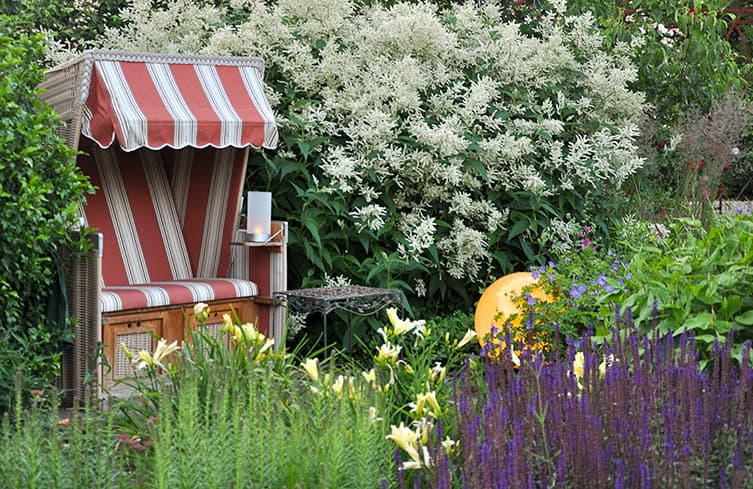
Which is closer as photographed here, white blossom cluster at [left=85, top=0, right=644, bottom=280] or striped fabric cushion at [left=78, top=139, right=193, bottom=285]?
striped fabric cushion at [left=78, top=139, right=193, bottom=285]

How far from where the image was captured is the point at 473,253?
6246mm

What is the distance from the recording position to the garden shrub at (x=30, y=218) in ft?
14.2

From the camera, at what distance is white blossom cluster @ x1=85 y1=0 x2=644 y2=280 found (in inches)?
243

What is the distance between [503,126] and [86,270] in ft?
10.1

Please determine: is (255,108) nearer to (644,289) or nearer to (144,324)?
(144,324)

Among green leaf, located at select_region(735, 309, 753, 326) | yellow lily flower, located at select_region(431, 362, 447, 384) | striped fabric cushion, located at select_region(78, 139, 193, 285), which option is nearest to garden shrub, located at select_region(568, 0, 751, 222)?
striped fabric cushion, located at select_region(78, 139, 193, 285)

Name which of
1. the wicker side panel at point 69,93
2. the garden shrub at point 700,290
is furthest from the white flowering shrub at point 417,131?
the garden shrub at point 700,290

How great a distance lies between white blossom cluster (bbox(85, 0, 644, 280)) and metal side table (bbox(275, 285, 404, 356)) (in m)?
0.56

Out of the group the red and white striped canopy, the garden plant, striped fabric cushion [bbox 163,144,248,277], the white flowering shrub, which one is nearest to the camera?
the garden plant

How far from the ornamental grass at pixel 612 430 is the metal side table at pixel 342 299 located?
2.64 m

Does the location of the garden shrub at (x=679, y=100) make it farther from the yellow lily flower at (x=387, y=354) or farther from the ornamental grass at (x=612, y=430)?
the ornamental grass at (x=612, y=430)

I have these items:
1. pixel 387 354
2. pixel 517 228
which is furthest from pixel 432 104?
pixel 387 354

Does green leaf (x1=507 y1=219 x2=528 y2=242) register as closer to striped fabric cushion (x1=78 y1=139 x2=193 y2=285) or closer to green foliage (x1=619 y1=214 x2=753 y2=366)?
striped fabric cushion (x1=78 y1=139 x2=193 y2=285)

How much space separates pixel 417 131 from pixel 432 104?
439 millimetres
